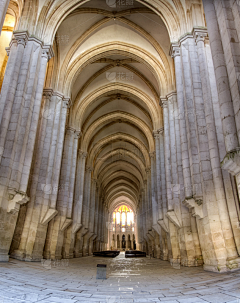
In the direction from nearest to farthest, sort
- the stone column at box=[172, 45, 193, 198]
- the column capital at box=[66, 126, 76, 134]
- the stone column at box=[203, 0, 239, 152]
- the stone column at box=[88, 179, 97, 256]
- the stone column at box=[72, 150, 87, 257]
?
the stone column at box=[203, 0, 239, 152] → the stone column at box=[172, 45, 193, 198] → the column capital at box=[66, 126, 76, 134] → the stone column at box=[72, 150, 87, 257] → the stone column at box=[88, 179, 97, 256]

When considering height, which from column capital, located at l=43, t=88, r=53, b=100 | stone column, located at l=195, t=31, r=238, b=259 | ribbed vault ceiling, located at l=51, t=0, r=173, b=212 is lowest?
stone column, located at l=195, t=31, r=238, b=259

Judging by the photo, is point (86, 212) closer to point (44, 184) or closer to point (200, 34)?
point (44, 184)

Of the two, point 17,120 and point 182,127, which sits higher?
point 182,127

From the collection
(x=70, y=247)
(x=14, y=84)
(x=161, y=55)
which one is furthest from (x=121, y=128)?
(x=14, y=84)

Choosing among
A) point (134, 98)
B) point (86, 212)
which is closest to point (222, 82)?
point (134, 98)

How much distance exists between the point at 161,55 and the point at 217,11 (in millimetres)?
9807

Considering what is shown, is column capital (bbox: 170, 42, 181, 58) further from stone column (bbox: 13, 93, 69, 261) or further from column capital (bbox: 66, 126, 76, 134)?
column capital (bbox: 66, 126, 76, 134)

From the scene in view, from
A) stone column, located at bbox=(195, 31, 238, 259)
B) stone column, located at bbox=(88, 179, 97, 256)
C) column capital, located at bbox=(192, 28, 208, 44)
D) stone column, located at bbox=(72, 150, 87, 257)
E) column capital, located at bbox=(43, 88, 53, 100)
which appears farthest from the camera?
stone column, located at bbox=(88, 179, 97, 256)

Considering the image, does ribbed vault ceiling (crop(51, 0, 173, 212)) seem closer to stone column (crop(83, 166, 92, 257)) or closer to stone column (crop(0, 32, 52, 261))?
stone column (crop(83, 166, 92, 257))

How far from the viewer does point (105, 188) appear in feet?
137

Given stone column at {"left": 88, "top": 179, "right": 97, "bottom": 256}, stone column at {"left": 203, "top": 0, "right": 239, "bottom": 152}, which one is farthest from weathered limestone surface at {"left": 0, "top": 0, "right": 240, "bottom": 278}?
stone column at {"left": 88, "top": 179, "right": 97, "bottom": 256}

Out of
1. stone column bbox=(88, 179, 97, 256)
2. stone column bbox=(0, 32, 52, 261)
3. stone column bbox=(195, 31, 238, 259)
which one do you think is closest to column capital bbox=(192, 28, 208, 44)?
stone column bbox=(195, 31, 238, 259)

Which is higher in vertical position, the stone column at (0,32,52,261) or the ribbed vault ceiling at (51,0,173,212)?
the ribbed vault ceiling at (51,0,173,212)

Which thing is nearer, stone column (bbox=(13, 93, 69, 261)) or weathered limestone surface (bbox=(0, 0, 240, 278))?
weathered limestone surface (bbox=(0, 0, 240, 278))
